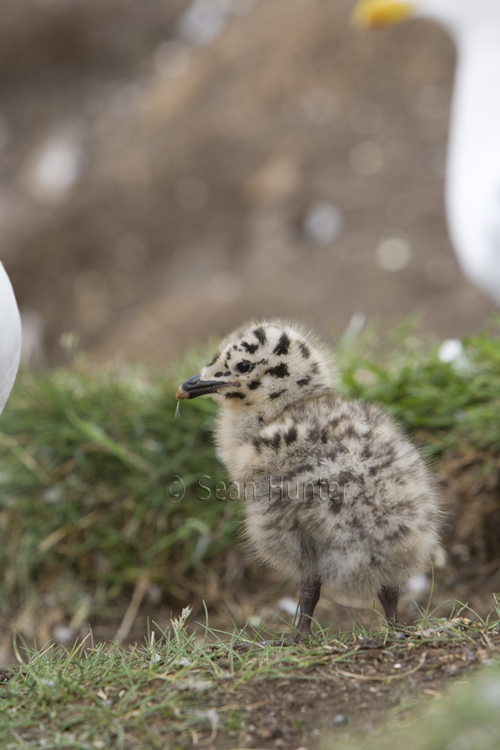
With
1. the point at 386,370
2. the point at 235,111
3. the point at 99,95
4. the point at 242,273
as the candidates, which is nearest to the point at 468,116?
the point at 386,370

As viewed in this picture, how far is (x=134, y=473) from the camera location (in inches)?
174

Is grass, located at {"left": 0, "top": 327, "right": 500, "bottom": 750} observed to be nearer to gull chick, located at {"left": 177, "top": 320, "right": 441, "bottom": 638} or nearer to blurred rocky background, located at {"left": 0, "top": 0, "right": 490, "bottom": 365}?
gull chick, located at {"left": 177, "top": 320, "right": 441, "bottom": 638}

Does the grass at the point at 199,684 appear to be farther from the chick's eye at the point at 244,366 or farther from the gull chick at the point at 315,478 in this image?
the chick's eye at the point at 244,366

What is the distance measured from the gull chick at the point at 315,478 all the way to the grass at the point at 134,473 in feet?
4.66

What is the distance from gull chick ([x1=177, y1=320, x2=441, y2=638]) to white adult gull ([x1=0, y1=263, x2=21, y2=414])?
2.04 ft

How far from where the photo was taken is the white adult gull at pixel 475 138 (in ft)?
14.6

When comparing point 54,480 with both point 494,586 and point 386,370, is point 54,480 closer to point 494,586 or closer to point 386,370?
point 386,370

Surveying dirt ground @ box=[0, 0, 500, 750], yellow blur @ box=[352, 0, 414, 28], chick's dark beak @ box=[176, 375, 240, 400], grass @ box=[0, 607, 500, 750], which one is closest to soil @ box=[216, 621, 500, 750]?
grass @ box=[0, 607, 500, 750]

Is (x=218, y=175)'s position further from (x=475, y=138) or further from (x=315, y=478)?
(x=315, y=478)

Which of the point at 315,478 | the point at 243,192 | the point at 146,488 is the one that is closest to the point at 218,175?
the point at 243,192

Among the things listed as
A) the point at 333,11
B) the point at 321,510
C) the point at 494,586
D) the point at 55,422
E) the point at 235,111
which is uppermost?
the point at 333,11

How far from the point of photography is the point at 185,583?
13.9 ft

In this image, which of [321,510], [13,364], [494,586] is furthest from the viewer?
[494,586]

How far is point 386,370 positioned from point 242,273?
20.6 ft
